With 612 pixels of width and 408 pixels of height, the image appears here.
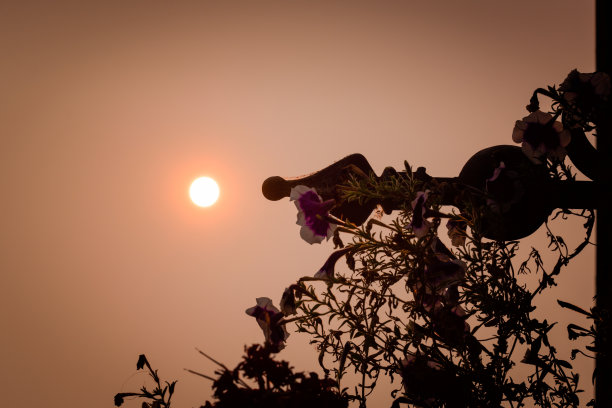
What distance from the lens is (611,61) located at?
1.80m

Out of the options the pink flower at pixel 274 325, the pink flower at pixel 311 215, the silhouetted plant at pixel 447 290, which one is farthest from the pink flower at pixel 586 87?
the pink flower at pixel 274 325

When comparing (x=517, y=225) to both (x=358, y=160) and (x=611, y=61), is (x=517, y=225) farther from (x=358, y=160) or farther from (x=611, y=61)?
(x=611, y=61)

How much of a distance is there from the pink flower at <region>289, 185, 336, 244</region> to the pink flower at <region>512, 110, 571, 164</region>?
2.30 feet

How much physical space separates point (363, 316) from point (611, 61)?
1.41 m

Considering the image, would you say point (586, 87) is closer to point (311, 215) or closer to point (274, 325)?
point (311, 215)

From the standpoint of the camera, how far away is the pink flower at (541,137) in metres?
1.52

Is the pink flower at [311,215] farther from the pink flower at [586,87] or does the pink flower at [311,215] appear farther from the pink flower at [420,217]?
the pink flower at [586,87]

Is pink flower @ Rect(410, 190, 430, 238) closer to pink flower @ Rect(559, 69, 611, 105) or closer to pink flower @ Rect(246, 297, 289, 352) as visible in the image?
pink flower @ Rect(246, 297, 289, 352)

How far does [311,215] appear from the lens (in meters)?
1.46

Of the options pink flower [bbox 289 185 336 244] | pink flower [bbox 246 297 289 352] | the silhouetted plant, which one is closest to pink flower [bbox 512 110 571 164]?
the silhouetted plant

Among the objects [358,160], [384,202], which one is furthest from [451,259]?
Answer: [358,160]

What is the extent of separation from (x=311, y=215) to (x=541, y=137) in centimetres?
82

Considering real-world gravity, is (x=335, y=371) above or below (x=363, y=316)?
below

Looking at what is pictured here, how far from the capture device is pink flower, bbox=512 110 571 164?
1522mm
